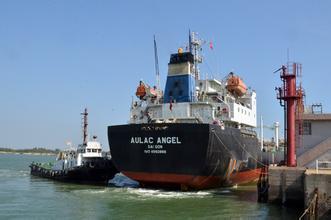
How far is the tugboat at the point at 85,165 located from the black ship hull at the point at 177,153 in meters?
6.84

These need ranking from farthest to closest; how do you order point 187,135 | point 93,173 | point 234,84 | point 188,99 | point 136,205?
point 93,173 → point 234,84 → point 188,99 → point 187,135 → point 136,205

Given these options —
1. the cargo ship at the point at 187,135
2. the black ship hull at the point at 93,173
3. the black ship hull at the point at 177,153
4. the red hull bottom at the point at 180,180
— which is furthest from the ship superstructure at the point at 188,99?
the black ship hull at the point at 93,173

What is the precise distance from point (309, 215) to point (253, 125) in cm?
2057

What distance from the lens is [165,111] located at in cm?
2891

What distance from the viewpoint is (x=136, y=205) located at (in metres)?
20.8

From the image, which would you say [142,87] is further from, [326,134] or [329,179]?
[329,179]

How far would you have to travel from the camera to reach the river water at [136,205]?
60.7 feet

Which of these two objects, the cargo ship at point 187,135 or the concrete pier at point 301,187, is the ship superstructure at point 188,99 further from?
the concrete pier at point 301,187

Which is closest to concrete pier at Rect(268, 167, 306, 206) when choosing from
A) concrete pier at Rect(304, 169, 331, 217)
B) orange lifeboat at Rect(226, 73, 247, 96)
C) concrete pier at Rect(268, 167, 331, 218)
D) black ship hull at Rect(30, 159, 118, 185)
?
concrete pier at Rect(268, 167, 331, 218)

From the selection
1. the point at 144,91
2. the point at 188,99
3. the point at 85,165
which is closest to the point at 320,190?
the point at 188,99

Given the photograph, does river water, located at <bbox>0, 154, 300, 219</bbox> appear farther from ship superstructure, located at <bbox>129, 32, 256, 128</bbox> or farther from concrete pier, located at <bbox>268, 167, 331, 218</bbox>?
ship superstructure, located at <bbox>129, 32, 256, 128</bbox>

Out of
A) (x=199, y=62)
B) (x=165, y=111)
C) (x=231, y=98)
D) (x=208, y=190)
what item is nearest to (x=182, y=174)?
(x=208, y=190)

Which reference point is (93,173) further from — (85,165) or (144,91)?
(144,91)

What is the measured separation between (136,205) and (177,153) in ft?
15.6
